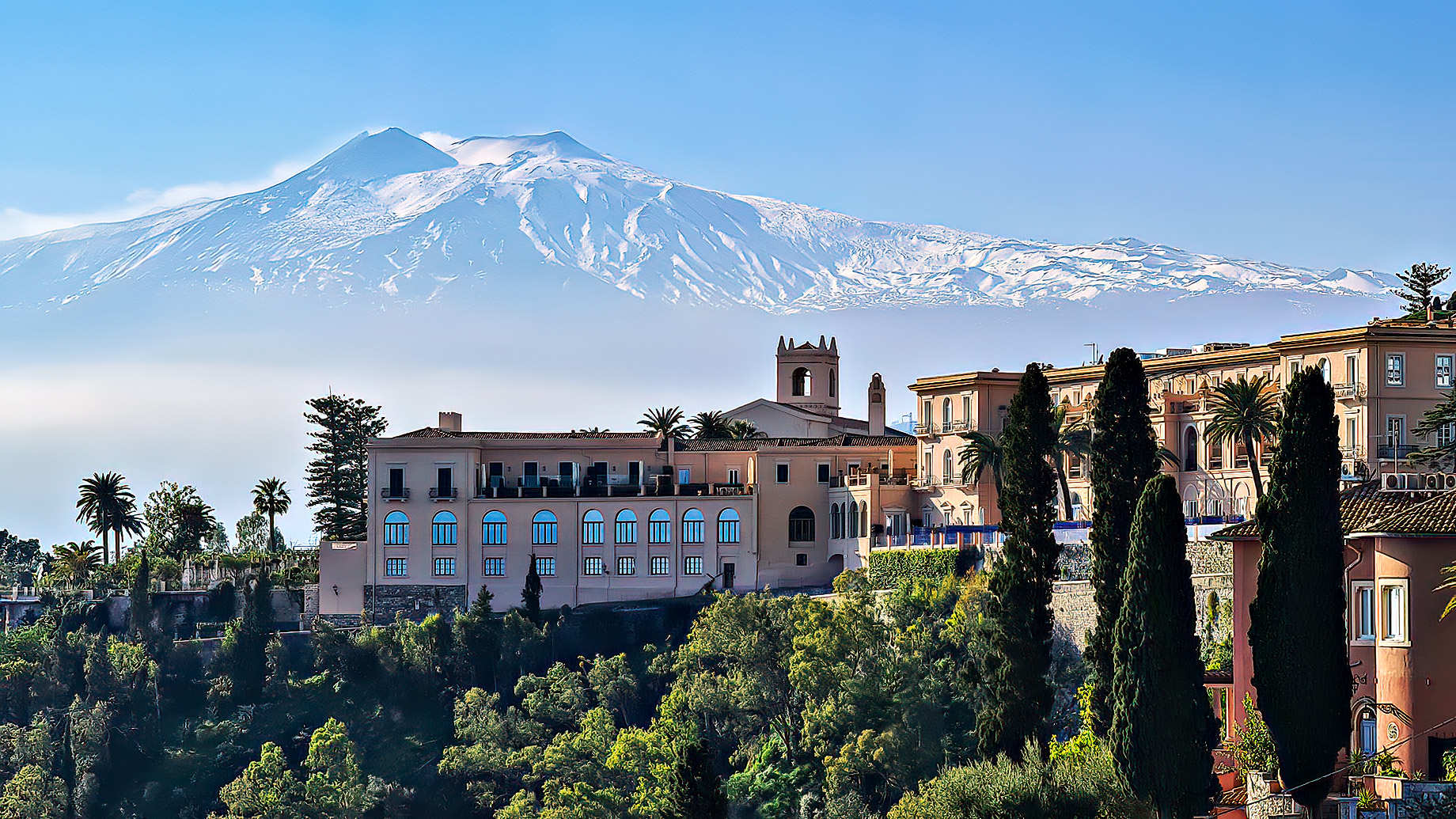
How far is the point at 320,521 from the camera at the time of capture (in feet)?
317

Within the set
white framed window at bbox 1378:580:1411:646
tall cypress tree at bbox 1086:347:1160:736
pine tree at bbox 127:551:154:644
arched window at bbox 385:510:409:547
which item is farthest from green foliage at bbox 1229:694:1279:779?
pine tree at bbox 127:551:154:644

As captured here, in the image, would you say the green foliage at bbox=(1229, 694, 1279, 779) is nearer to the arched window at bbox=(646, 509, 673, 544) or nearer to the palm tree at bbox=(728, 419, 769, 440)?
the arched window at bbox=(646, 509, 673, 544)

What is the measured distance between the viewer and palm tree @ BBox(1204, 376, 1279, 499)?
6588 centimetres

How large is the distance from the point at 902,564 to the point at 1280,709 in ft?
116

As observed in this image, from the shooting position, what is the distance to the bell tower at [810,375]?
102 meters

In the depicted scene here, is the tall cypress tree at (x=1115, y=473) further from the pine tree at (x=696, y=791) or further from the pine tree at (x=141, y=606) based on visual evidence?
the pine tree at (x=141, y=606)

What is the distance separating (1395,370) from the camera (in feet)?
218

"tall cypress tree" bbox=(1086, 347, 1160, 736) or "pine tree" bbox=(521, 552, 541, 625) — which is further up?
"tall cypress tree" bbox=(1086, 347, 1160, 736)

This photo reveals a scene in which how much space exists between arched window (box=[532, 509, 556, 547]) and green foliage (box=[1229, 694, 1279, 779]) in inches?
1786

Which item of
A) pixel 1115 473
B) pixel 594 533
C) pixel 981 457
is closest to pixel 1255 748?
pixel 1115 473

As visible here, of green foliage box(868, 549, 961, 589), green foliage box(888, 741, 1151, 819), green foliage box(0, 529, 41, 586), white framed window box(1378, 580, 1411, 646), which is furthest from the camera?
green foliage box(0, 529, 41, 586)

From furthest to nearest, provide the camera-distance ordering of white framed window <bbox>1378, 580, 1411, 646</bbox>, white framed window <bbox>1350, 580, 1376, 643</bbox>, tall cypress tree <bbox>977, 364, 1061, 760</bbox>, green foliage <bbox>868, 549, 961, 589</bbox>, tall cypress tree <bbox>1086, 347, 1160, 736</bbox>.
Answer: green foliage <bbox>868, 549, 961, 589</bbox> < tall cypress tree <bbox>977, 364, 1061, 760</bbox> < tall cypress tree <bbox>1086, 347, 1160, 736</bbox> < white framed window <bbox>1350, 580, 1376, 643</bbox> < white framed window <bbox>1378, 580, 1411, 646</bbox>

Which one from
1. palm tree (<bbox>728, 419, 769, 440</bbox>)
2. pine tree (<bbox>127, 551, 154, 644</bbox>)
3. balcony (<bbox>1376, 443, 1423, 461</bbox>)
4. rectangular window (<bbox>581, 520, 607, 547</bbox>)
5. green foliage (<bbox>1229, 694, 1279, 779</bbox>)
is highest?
palm tree (<bbox>728, 419, 769, 440</bbox>)

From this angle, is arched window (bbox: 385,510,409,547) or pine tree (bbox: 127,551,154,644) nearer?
arched window (bbox: 385,510,409,547)
